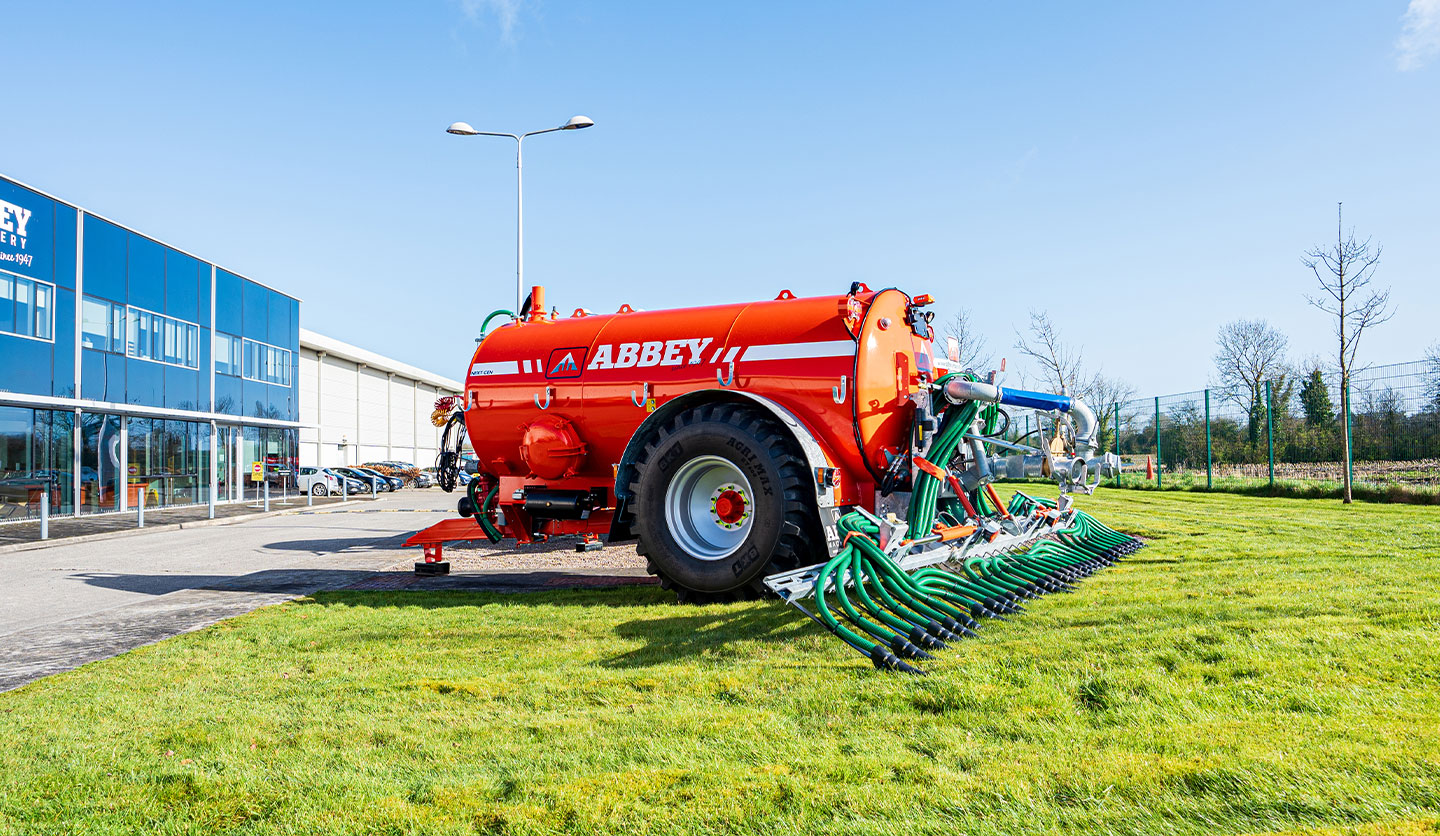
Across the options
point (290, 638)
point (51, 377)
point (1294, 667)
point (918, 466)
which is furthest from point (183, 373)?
point (1294, 667)

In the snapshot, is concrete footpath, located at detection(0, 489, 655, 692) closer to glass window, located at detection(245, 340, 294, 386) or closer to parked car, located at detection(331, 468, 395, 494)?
glass window, located at detection(245, 340, 294, 386)

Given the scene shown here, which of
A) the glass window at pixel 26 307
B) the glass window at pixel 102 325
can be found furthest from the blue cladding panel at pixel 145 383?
the glass window at pixel 26 307

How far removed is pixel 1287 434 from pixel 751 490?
16266 millimetres

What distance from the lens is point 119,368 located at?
76.4 feet

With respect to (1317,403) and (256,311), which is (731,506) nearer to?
(1317,403)

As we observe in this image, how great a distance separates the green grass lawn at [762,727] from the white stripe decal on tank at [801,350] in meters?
2.01

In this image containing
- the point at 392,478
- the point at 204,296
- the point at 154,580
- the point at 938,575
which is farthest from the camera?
the point at 392,478

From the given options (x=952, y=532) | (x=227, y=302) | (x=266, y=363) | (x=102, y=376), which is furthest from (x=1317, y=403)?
(x=266, y=363)

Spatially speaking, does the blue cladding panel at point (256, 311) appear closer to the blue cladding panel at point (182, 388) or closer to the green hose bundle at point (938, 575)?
the blue cladding panel at point (182, 388)

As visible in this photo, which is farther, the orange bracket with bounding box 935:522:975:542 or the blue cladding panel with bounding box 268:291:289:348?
the blue cladding panel with bounding box 268:291:289:348

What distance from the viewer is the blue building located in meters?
20.2

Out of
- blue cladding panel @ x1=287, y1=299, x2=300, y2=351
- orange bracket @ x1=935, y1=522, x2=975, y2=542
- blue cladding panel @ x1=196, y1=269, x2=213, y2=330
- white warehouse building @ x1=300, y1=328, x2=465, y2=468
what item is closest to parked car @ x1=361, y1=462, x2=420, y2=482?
white warehouse building @ x1=300, y1=328, x2=465, y2=468

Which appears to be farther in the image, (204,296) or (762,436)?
(204,296)

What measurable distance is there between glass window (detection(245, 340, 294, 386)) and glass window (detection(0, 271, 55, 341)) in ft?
28.3
